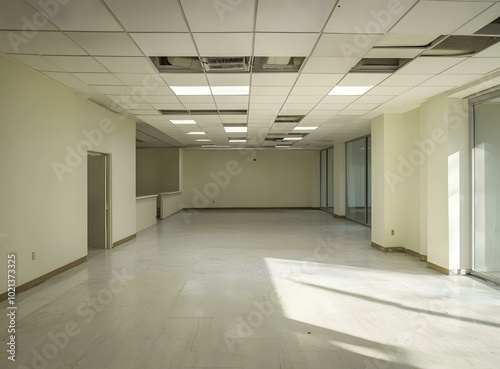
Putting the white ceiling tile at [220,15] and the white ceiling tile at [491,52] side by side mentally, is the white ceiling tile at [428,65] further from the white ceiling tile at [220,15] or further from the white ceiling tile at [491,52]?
the white ceiling tile at [220,15]

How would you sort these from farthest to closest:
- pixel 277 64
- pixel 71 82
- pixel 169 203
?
pixel 169 203
pixel 71 82
pixel 277 64

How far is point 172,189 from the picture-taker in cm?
1667

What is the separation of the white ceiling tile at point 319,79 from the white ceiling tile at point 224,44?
117 centimetres

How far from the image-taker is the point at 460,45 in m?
3.86

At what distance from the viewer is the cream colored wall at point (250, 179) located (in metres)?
17.8

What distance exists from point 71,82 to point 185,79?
1.77m

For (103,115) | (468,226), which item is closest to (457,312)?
(468,226)

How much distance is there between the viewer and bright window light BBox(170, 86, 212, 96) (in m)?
5.42

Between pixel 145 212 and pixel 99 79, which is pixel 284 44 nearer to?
pixel 99 79

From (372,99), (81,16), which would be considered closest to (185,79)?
(81,16)

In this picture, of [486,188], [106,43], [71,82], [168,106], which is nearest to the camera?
[106,43]

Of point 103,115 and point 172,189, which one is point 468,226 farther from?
point 172,189

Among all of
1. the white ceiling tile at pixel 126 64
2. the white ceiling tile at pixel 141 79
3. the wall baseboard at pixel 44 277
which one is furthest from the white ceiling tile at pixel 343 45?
the wall baseboard at pixel 44 277

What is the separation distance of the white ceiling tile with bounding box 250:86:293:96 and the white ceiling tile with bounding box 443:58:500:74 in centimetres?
216
